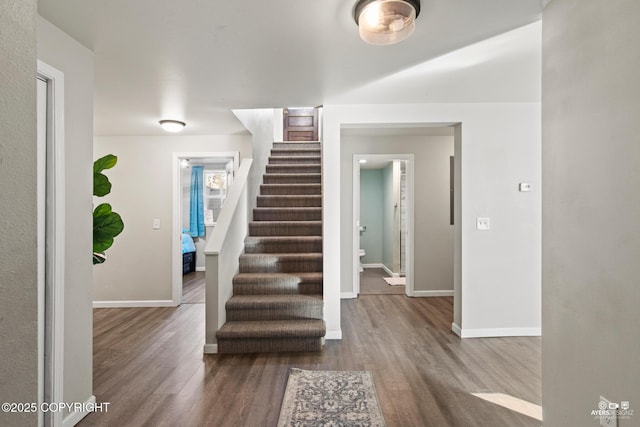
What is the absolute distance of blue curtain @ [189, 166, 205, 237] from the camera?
21.9 feet

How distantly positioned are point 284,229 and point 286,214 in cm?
30

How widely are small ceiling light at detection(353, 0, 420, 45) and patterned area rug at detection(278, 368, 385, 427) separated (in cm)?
214

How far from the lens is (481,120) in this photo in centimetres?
306

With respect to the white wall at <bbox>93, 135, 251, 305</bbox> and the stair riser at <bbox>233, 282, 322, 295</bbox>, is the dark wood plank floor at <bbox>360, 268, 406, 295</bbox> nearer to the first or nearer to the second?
the stair riser at <bbox>233, 282, 322, 295</bbox>

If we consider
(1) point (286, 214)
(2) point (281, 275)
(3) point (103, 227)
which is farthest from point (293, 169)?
(3) point (103, 227)

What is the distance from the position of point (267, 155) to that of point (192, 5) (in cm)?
352

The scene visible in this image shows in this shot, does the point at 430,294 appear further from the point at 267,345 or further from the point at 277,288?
the point at 267,345

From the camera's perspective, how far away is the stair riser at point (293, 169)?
4.84m

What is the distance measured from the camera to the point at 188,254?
6.28 metres

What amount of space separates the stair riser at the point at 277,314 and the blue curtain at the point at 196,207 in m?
4.20

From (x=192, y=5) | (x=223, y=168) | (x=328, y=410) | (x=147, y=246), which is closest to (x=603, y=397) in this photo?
(x=328, y=410)

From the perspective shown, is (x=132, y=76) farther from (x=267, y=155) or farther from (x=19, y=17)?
(x=267, y=155)

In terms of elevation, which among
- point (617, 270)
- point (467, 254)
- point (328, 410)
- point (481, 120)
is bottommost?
point (328, 410)

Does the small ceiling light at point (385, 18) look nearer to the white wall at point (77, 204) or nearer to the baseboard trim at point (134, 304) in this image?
the white wall at point (77, 204)
